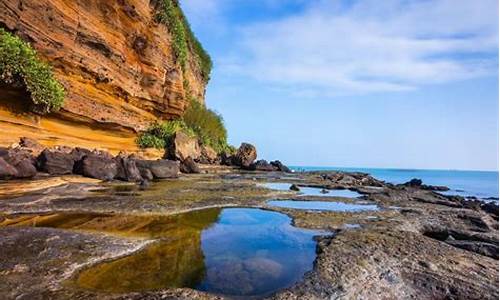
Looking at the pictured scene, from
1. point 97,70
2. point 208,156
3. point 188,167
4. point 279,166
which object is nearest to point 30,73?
point 97,70

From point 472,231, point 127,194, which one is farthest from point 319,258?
point 127,194

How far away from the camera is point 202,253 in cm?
685

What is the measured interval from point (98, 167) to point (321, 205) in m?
11.2

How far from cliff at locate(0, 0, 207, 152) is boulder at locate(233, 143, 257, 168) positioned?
1331 cm

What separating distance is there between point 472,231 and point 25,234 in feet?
34.6

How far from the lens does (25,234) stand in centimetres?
699

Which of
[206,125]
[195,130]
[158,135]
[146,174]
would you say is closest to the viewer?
[146,174]

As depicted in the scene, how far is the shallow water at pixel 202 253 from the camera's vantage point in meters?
5.28

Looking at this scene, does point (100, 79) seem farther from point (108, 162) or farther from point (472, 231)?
point (472, 231)

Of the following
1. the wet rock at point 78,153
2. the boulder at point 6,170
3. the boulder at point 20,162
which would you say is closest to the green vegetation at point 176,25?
the wet rock at point 78,153

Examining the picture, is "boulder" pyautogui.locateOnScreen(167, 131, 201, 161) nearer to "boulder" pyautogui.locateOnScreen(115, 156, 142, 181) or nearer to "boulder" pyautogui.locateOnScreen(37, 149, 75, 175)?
"boulder" pyautogui.locateOnScreen(115, 156, 142, 181)

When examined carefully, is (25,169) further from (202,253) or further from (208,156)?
(208,156)

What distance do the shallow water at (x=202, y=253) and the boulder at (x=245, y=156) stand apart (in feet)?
107

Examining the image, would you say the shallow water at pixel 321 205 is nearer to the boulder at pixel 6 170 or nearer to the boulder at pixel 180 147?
the boulder at pixel 6 170
